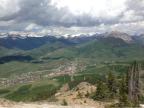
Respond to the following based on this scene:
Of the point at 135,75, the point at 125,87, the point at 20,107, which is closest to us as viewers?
the point at 20,107

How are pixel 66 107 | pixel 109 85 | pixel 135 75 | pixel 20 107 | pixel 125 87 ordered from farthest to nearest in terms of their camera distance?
pixel 109 85, pixel 125 87, pixel 135 75, pixel 66 107, pixel 20 107

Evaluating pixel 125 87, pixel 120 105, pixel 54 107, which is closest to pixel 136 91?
pixel 125 87

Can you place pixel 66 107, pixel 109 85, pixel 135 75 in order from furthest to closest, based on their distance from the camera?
pixel 109 85 < pixel 135 75 < pixel 66 107

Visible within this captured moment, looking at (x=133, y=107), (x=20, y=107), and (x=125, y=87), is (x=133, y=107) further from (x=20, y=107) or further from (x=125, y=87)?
(x=125, y=87)

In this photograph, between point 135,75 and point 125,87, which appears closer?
point 135,75

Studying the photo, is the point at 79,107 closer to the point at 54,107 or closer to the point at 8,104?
the point at 54,107

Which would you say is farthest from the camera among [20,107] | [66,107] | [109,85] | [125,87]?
[109,85]

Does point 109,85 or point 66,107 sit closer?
point 66,107

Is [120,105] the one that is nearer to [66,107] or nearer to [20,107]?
[66,107]

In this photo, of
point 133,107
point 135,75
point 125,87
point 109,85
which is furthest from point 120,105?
point 109,85
